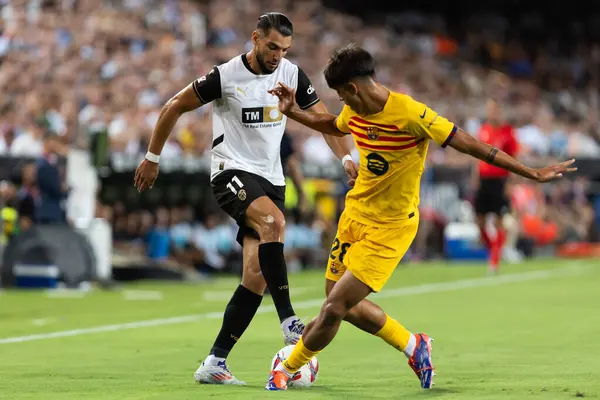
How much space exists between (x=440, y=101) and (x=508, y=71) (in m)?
7.25

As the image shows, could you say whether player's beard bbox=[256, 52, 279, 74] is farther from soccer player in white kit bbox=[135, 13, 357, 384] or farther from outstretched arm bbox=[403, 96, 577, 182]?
outstretched arm bbox=[403, 96, 577, 182]

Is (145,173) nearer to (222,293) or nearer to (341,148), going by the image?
(341,148)

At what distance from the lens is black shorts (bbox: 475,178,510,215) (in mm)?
19391

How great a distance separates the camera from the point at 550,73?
128ft

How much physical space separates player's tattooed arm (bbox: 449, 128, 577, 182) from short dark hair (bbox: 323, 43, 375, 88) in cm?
63

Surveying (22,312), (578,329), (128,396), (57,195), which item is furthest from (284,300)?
(57,195)

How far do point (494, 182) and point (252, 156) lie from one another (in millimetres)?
11846

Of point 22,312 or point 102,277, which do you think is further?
point 102,277

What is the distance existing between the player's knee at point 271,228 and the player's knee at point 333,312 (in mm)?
938

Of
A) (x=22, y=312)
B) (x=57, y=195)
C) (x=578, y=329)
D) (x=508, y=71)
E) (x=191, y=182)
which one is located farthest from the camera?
(x=508, y=71)

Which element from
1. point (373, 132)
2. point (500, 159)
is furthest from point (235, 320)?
point (500, 159)

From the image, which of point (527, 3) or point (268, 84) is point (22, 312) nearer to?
point (268, 84)

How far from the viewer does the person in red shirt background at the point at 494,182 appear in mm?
19172

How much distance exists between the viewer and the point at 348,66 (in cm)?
702
